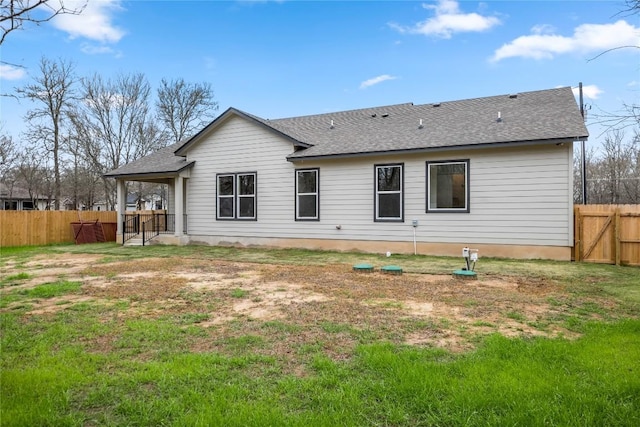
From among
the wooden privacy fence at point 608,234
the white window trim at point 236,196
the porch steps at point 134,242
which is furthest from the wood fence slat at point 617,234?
the porch steps at point 134,242

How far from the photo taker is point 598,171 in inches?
798

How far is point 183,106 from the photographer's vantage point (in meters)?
29.2

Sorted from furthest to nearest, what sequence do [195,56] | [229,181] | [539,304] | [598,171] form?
[598,171], [195,56], [229,181], [539,304]

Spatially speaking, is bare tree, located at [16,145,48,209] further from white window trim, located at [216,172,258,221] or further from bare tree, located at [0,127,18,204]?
white window trim, located at [216,172,258,221]

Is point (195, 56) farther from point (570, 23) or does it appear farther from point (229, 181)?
point (570, 23)

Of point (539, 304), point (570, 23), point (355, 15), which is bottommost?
point (539, 304)

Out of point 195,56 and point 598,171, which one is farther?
point 598,171

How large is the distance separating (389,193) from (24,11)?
9.83 m

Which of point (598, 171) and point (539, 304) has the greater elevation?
point (598, 171)

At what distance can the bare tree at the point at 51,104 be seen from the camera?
21644mm

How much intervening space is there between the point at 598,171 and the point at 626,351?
20.8 m

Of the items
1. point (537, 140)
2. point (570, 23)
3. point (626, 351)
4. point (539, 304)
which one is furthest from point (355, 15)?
point (626, 351)

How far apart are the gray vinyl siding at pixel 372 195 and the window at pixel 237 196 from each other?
0.85 ft

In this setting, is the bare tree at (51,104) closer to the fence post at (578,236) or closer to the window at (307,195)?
the window at (307,195)
